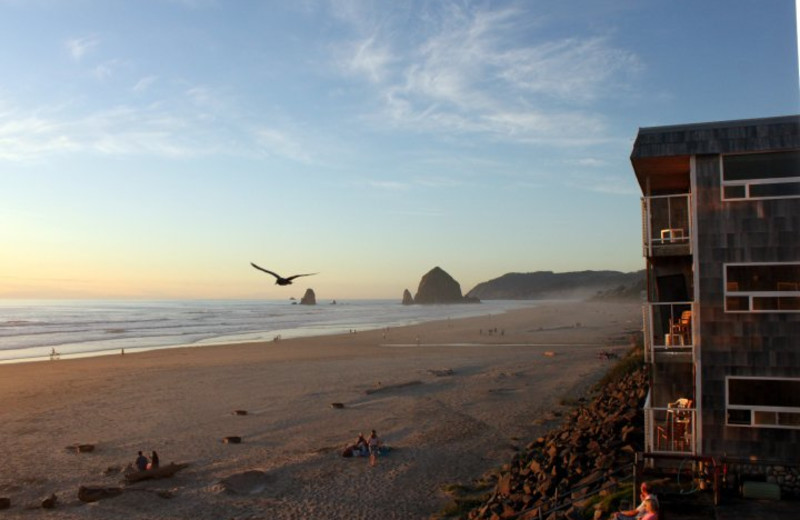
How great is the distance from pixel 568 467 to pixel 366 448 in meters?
7.49

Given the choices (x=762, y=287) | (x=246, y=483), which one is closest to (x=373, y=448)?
(x=246, y=483)

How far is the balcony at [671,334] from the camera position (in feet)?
44.5

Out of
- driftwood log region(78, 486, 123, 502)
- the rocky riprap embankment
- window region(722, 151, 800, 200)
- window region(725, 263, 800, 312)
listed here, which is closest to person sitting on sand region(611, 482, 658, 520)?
the rocky riprap embankment

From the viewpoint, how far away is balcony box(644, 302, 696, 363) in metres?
13.6

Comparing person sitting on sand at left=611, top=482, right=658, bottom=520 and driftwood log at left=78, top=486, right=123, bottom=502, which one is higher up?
person sitting on sand at left=611, top=482, right=658, bottom=520

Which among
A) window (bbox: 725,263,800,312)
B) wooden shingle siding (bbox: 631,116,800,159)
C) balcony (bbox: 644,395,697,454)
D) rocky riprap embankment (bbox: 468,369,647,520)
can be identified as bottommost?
rocky riprap embankment (bbox: 468,369,647,520)

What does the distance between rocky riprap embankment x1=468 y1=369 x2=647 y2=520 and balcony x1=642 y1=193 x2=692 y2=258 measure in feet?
15.0

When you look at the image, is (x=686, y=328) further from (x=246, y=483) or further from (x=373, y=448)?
(x=246, y=483)

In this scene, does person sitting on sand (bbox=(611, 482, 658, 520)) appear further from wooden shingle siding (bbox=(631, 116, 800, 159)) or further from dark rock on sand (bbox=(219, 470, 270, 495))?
dark rock on sand (bbox=(219, 470, 270, 495))

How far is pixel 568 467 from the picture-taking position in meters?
14.8

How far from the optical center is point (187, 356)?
49.5m

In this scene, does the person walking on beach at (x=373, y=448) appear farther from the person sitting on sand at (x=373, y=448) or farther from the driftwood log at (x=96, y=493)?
the driftwood log at (x=96, y=493)

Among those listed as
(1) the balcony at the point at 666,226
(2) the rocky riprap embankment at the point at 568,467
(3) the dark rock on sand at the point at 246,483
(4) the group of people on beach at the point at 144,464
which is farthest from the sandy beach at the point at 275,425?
(1) the balcony at the point at 666,226

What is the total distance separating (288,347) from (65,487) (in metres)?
38.5
